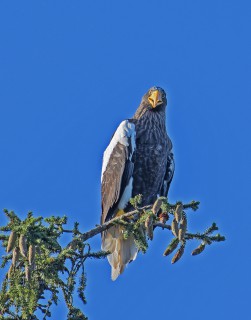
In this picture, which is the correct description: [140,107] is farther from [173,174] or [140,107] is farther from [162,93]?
[173,174]

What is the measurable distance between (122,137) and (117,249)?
122cm

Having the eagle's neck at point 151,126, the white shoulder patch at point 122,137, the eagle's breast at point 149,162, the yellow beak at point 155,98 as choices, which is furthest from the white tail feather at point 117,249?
the yellow beak at point 155,98

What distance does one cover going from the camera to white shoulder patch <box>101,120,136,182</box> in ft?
28.5

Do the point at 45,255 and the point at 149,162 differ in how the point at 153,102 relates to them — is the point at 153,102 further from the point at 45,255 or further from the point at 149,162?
the point at 45,255

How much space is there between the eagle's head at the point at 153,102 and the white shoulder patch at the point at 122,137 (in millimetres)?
553

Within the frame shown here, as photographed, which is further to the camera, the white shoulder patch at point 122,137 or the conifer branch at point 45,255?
the white shoulder patch at point 122,137

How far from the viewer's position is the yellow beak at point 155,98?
376 inches

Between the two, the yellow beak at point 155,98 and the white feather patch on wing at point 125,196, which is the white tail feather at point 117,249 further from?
the yellow beak at point 155,98

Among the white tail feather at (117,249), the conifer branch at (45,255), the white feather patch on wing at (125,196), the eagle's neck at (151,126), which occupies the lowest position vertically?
the conifer branch at (45,255)

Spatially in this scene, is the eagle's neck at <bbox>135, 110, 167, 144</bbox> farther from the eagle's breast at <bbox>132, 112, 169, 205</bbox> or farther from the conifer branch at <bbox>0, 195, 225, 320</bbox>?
the conifer branch at <bbox>0, 195, 225, 320</bbox>

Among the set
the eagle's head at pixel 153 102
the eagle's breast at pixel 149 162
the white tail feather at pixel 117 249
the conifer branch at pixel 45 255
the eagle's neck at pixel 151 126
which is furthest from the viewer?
the eagle's head at pixel 153 102

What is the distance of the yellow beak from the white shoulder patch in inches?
26.2

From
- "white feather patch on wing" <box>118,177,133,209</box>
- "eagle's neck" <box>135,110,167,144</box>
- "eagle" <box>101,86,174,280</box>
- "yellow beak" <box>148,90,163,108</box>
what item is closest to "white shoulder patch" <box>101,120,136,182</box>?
"eagle" <box>101,86,174,280</box>

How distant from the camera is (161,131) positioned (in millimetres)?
9117
